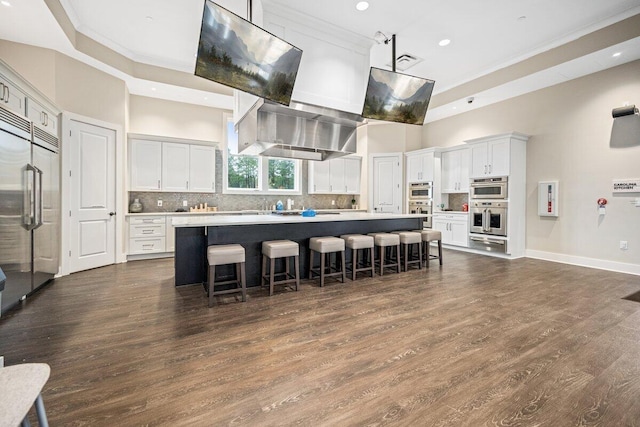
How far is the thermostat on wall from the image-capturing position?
5653mm

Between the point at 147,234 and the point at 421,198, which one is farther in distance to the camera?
the point at 421,198

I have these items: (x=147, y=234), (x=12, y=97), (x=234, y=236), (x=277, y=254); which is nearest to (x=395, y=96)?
(x=277, y=254)

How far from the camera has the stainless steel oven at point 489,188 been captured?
5.98m

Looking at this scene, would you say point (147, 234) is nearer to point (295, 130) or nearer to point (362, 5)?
point (295, 130)

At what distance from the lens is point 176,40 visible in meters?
4.89

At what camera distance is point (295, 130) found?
4477mm

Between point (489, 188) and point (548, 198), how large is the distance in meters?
1.03

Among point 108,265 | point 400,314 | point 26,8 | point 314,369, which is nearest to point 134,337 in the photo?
point 314,369

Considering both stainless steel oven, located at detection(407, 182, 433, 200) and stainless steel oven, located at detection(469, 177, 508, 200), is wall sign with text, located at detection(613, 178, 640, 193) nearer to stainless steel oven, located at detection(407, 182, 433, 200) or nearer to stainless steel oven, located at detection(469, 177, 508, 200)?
stainless steel oven, located at detection(469, 177, 508, 200)

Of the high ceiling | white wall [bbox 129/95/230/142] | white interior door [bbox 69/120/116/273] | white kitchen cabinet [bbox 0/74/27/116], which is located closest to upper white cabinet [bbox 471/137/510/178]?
the high ceiling

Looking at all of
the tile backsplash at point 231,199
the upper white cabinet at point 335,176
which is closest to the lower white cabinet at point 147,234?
the tile backsplash at point 231,199

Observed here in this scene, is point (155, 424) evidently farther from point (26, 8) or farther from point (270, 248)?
point (26, 8)

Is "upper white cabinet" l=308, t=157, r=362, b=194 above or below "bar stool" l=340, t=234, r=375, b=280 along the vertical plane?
above

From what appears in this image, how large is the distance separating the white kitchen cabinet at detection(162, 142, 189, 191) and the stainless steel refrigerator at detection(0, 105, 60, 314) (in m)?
1.91
